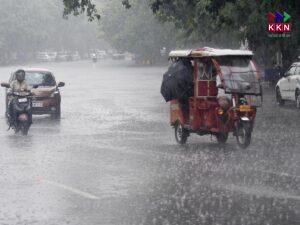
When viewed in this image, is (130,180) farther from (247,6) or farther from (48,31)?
(48,31)

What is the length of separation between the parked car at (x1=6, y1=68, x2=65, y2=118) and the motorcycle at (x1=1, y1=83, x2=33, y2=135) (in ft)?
13.8

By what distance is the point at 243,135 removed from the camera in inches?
659

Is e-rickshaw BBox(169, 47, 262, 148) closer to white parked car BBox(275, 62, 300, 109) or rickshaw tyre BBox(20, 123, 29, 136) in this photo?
rickshaw tyre BBox(20, 123, 29, 136)

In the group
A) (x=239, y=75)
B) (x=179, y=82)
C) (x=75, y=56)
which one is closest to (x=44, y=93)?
(x=179, y=82)

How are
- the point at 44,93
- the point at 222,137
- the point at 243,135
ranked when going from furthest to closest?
1. the point at 44,93
2. the point at 222,137
3. the point at 243,135

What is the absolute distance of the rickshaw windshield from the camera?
56.0 ft

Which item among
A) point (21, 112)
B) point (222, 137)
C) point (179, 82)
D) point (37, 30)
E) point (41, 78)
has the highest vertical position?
point (37, 30)

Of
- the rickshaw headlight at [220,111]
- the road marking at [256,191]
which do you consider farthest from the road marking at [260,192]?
the rickshaw headlight at [220,111]

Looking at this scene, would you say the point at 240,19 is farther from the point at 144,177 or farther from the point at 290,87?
the point at 144,177

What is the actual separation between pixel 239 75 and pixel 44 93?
990 centimetres

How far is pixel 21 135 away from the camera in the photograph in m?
20.5

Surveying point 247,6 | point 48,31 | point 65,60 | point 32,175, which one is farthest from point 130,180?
point 48,31

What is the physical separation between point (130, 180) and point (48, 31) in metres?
144
